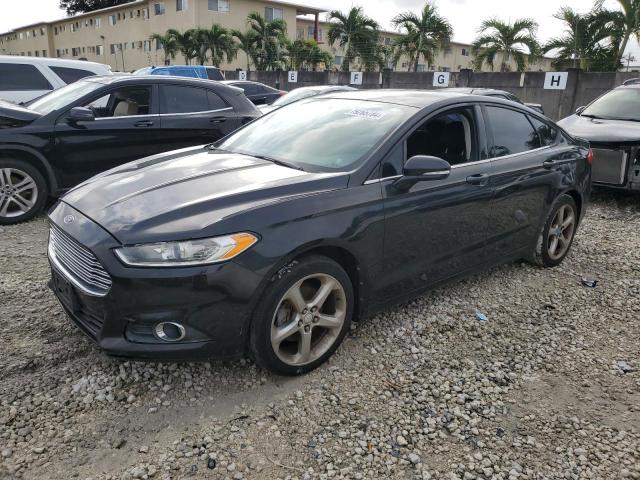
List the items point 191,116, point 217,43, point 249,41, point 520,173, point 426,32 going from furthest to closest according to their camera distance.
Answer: point 217,43 < point 249,41 < point 426,32 < point 191,116 < point 520,173

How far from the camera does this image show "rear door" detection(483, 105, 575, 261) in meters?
4.02

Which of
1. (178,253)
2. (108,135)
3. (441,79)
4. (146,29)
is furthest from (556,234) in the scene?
(146,29)

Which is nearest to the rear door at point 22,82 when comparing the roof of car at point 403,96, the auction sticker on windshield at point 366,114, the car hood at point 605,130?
the roof of car at point 403,96

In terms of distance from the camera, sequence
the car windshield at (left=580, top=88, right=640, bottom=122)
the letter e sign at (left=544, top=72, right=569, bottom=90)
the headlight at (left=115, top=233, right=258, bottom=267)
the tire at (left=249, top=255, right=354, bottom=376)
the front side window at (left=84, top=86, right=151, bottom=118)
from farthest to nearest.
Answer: the letter e sign at (left=544, top=72, right=569, bottom=90), the car windshield at (left=580, top=88, right=640, bottom=122), the front side window at (left=84, top=86, right=151, bottom=118), the tire at (left=249, top=255, right=354, bottom=376), the headlight at (left=115, top=233, right=258, bottom=267)

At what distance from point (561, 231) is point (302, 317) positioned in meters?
3.19

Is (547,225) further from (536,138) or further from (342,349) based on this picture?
(342,349)

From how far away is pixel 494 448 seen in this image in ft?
8.35

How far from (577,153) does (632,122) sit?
11.1ft

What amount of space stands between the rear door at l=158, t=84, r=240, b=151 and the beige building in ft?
83.6

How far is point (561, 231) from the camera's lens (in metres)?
4.94

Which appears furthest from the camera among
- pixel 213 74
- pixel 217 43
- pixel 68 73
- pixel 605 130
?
pixel 217 43

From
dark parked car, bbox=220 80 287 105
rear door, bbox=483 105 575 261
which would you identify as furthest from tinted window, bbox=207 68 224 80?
rear door, bbox=483 105 575 261

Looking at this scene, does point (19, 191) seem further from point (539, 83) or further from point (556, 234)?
point (539, 83)

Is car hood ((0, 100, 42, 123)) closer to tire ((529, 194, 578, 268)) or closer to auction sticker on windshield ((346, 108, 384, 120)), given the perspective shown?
auction sticker on windshield ((346, 108, 384, 120))
